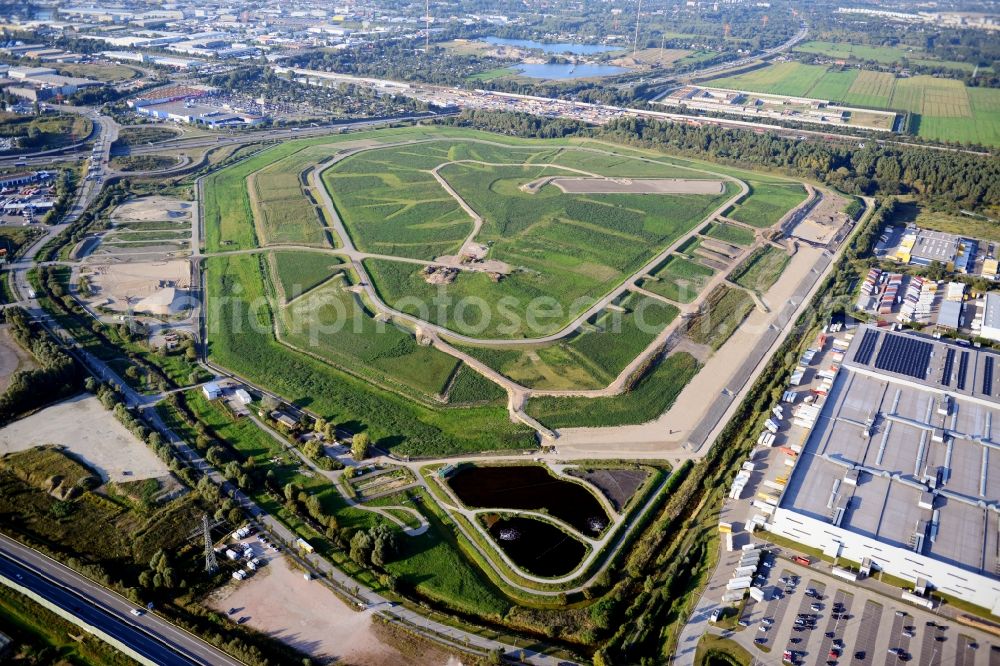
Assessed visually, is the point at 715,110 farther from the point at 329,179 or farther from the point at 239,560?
the point at 239,560

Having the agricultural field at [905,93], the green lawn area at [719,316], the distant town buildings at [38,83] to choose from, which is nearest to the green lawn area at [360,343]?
the green lawn area at [719,316]

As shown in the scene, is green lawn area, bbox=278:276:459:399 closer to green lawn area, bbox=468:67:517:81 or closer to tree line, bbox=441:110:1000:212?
tree line, bbox=441:110:1000:212

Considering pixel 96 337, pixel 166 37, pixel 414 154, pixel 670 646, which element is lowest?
pixel 670 646

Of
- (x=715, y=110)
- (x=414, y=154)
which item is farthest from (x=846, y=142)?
(x=414, y=154)

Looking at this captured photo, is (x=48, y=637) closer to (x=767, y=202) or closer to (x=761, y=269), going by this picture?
(x=761, y=269)

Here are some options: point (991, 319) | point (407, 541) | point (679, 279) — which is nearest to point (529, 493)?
point (407, 541)

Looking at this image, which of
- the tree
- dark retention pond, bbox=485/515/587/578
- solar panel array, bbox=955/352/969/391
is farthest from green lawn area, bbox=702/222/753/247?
the tree

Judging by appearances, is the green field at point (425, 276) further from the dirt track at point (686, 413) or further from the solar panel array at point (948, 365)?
the solar panel array at point (948, 365)
